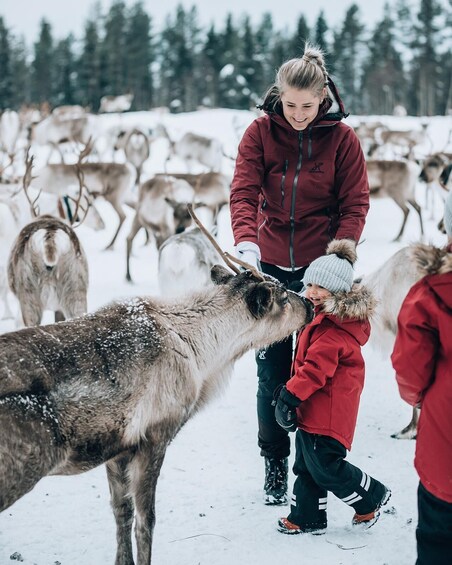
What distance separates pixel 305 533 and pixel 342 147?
1750 millimetres

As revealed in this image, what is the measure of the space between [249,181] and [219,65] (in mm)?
46128

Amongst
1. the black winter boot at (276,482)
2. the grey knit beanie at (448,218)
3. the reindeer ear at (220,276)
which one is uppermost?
the grey knit beanie at (448,218)

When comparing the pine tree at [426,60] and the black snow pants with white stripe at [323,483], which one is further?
the pine tree at [426,60]

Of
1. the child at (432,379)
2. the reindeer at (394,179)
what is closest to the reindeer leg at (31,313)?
the child at (432,379)

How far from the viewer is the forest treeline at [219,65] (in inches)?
1758

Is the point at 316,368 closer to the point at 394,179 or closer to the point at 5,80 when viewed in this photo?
the point at 394,179

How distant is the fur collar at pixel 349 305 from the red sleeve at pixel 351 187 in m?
0.37

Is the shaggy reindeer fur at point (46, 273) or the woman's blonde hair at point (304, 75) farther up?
the woman's blonde hair at point (304, 75)

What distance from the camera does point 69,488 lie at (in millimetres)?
3354

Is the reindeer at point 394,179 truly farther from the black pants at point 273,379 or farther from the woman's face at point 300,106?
the woman's face at point 300,106

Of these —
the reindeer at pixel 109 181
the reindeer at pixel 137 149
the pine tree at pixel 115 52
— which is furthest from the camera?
the pine tree at pixel 115 52

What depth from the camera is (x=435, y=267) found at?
6.06ft

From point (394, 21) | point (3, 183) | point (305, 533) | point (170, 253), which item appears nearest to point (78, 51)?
point (394, 21)

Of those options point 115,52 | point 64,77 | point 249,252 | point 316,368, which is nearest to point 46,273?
point 249,252
